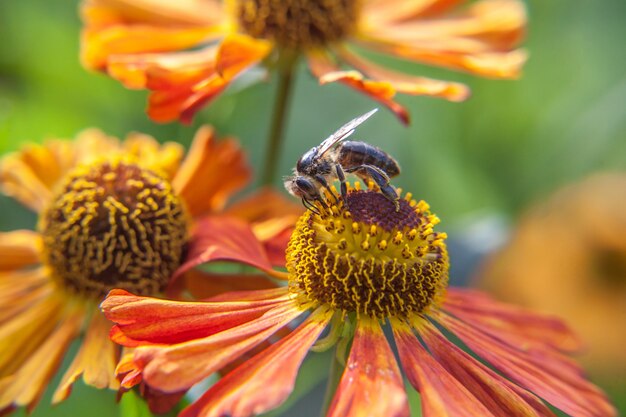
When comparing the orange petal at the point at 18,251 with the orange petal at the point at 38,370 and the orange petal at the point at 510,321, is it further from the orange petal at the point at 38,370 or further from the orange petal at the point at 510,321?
the orange petal at the point at 510,321

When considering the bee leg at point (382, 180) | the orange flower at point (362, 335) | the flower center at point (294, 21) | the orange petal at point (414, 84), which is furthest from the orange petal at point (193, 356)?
the flower center at point (294, 21)

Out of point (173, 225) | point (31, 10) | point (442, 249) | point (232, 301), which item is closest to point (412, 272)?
point (442, 249)

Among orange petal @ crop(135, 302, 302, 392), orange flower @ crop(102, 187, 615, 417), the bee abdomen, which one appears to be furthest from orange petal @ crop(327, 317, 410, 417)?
the bee abdomen

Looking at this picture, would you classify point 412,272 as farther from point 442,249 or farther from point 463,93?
point 463,93

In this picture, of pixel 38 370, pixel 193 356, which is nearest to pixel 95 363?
pixel 38 370

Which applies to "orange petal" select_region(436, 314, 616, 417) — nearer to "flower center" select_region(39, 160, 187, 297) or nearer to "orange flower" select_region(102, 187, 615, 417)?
"orange flower" select_region(102, 187, 615, 417)

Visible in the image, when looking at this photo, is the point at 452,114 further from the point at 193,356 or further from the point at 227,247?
the point at 193,356
